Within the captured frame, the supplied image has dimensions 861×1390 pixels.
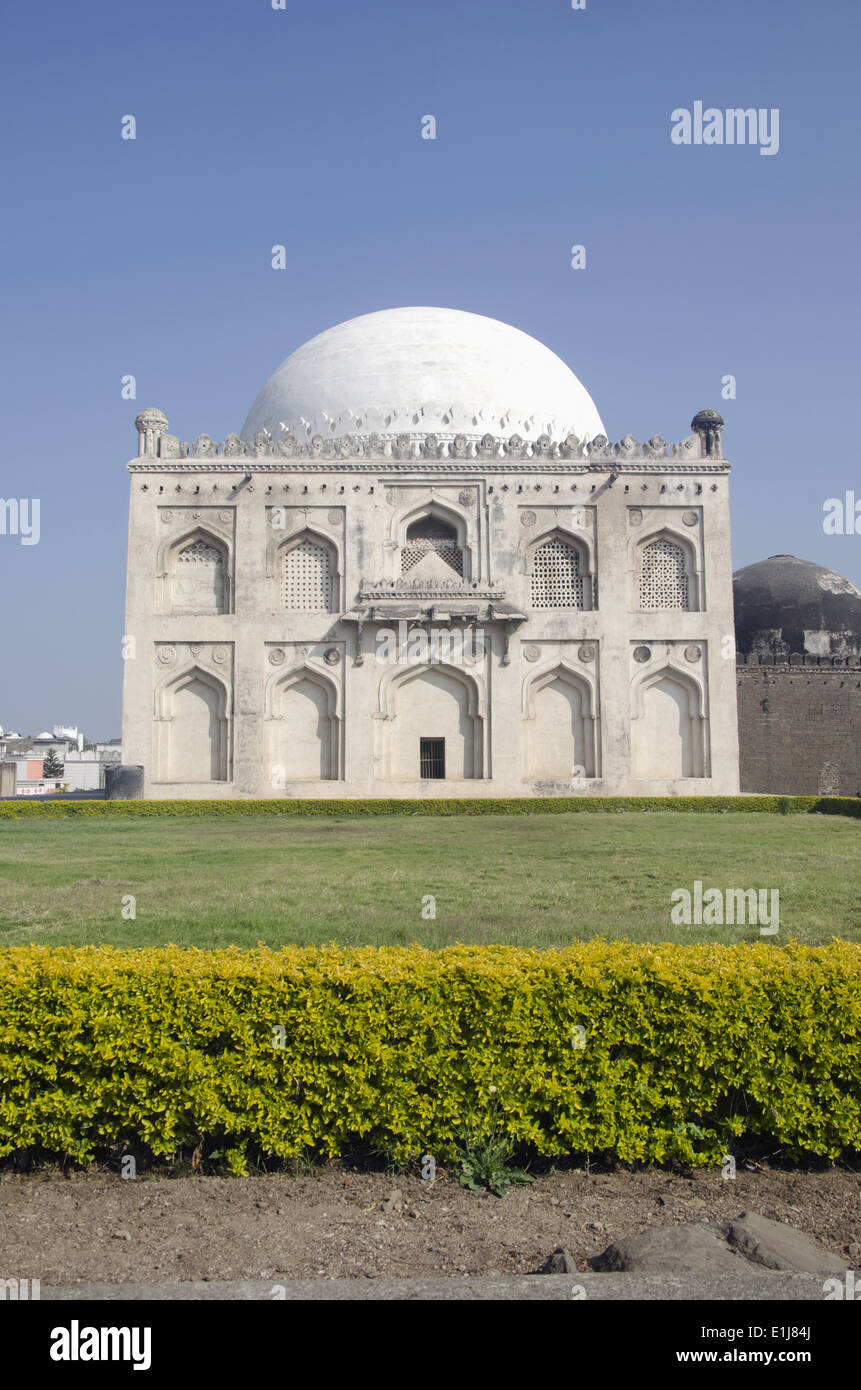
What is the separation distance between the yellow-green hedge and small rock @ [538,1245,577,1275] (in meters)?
0.91

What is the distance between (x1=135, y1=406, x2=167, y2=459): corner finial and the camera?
27938 mm

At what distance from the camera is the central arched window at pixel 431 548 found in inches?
1112

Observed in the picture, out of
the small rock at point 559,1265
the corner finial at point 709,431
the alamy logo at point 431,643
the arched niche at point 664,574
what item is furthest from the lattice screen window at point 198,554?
the small rock at point 559,1265

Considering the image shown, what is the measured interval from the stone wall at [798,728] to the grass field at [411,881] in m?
13.0

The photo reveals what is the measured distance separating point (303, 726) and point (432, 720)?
3.61m

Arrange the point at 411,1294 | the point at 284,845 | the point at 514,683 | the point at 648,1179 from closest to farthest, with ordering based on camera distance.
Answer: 1. the point at 411,1294
2. the point at 648,1179
3. the point at 284,845
4. the point at 514,683

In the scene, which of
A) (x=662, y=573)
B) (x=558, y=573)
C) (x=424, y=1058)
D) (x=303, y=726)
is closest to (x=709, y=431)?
(x=662, y=573)

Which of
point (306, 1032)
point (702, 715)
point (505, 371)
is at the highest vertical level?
point (505, 371)

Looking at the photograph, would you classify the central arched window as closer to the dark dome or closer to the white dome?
the white dome
